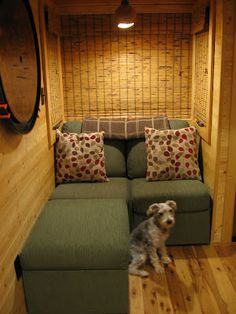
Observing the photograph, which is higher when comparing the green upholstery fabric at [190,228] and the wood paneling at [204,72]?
the wood paneling at [204,72]

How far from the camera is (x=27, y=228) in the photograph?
213 cm

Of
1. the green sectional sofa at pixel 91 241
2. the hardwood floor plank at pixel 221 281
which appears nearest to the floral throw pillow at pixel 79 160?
the green sectional sofa at pixel 91 241

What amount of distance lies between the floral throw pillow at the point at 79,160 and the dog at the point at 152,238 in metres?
0.67

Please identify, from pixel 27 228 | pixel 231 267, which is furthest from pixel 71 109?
pixel 231 267

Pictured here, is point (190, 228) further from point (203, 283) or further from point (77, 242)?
point (77, 242)

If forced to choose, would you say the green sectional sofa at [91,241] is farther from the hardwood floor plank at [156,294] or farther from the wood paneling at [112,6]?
the wood paneling at [112,6]

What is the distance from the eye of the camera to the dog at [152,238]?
246 centimetres

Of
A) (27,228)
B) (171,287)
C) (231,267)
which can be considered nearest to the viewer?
(27,228)

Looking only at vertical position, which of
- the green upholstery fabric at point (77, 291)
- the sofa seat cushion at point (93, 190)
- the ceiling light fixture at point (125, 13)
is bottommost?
the green upholstery fabric at point (77, 291)

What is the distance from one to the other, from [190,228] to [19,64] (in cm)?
183

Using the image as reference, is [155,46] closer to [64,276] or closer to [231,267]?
[231,267]

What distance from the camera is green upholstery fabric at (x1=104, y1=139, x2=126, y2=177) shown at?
318 centimetres

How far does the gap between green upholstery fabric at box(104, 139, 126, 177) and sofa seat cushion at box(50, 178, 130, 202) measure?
0.18 metres

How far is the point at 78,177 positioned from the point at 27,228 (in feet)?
3.11
